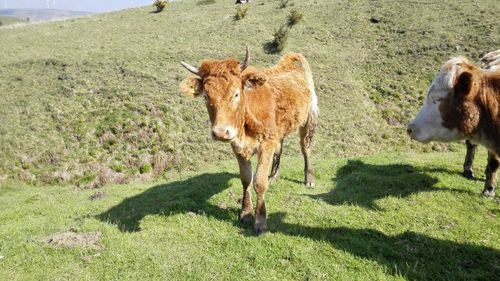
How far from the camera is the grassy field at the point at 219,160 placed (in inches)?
287

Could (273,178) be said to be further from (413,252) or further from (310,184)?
(413,252)

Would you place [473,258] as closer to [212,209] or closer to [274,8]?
[212,209]

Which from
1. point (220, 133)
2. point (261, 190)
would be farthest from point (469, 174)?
point (220, 133)

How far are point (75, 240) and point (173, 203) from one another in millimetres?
2532

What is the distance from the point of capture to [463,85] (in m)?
5.87

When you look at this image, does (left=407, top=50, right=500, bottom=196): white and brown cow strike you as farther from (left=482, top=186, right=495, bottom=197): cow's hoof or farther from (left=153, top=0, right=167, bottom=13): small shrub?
(left=153, top=0, right=167, bottom=13): small shrub

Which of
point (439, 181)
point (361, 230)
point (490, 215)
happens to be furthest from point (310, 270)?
point (439, 181)

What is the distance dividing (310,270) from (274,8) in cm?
3351

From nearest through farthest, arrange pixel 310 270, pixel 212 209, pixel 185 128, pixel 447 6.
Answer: pixel 310 270
pixel 212 209
pixel 185 128
pixel 447 6

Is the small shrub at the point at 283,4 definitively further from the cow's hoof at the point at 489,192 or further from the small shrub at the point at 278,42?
the cow's hoof at the point at 489,192

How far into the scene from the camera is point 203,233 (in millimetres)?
8312

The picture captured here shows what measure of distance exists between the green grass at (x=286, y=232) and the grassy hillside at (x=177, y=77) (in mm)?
5174

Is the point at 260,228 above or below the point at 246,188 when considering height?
below

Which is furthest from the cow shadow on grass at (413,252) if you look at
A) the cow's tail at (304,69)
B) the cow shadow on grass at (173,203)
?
the cow's tail at (304,69)
